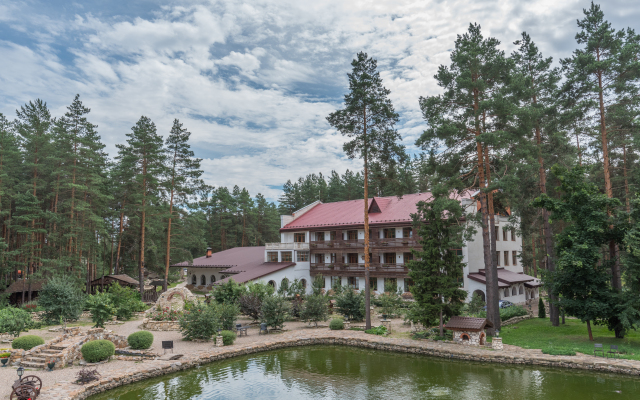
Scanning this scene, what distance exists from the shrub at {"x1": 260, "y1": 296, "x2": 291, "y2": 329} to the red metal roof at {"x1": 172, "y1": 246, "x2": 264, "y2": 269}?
841 inches

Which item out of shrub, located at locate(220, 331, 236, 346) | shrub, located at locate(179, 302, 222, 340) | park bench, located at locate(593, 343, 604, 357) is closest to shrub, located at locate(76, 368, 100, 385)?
shrub, located at locate(220, 331, 236, 346)

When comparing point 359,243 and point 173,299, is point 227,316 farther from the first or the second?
point 359,243

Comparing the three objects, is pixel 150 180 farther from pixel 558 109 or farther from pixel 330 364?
pixel 558 109

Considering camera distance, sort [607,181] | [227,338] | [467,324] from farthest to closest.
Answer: [227,338] → [607,181] → [467,324]

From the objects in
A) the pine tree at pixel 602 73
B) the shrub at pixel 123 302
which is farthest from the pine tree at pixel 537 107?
the shrub at pixel 123 302

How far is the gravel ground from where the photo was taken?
1414cm

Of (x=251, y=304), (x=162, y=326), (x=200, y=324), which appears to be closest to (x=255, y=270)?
(x=251, y=304)

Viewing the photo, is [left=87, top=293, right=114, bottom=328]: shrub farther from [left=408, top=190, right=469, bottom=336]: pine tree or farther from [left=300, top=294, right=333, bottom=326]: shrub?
[left=408, top=190, right=469, bottom=336]: pine tree

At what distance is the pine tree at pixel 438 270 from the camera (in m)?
20.1

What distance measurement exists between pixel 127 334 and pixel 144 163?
17.3 metres

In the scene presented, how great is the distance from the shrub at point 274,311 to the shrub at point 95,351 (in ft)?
30.3

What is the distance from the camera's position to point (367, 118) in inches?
932

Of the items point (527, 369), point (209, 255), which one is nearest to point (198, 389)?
point (527, 369)

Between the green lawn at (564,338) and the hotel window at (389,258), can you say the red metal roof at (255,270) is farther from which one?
the green lawn at (564,338)
